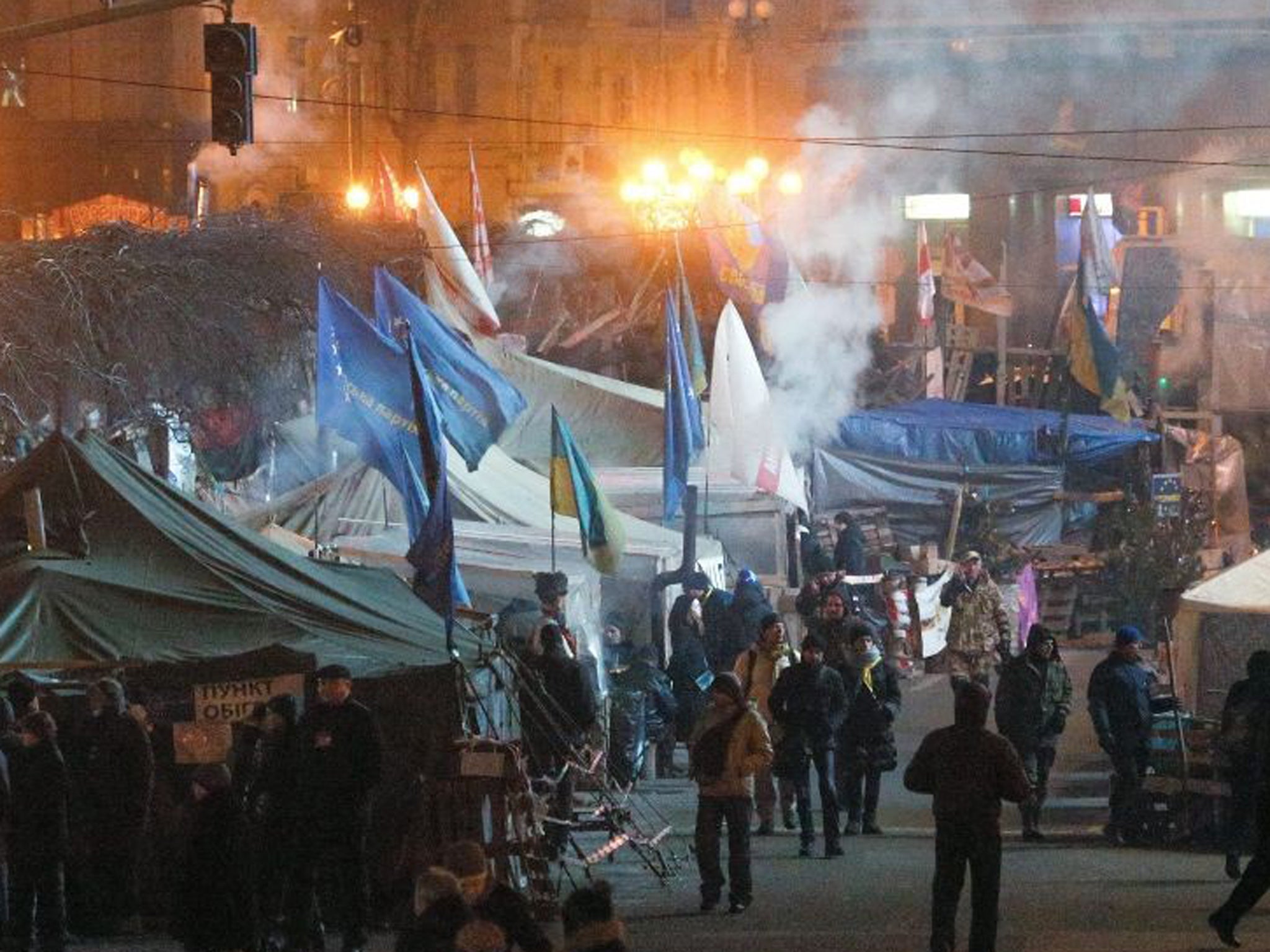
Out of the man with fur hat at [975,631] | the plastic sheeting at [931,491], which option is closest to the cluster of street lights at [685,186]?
the plastic sheeting at [931,491]

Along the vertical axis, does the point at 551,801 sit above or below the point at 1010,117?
below

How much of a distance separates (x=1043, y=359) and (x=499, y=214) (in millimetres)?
20225

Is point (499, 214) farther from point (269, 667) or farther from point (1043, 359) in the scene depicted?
point (269, 667)

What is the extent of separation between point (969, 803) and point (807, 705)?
14.2ft

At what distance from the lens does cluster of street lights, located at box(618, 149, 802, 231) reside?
144ft

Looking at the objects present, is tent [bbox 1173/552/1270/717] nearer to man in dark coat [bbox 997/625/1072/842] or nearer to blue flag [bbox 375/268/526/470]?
man in dark coat [bbox 997/625/1072/842]

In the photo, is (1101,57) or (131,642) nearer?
(131,642)

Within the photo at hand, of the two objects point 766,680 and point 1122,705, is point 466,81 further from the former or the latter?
point 1122,705

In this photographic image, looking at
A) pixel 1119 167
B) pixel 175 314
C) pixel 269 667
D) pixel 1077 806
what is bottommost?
pixel 1077 806

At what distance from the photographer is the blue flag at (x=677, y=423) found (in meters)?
23.2

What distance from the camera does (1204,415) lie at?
1563 inches

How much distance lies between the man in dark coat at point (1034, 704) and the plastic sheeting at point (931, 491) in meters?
18.1

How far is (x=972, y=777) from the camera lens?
37.6 feet

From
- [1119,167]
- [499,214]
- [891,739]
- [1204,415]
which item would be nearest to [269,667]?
[891,739]
